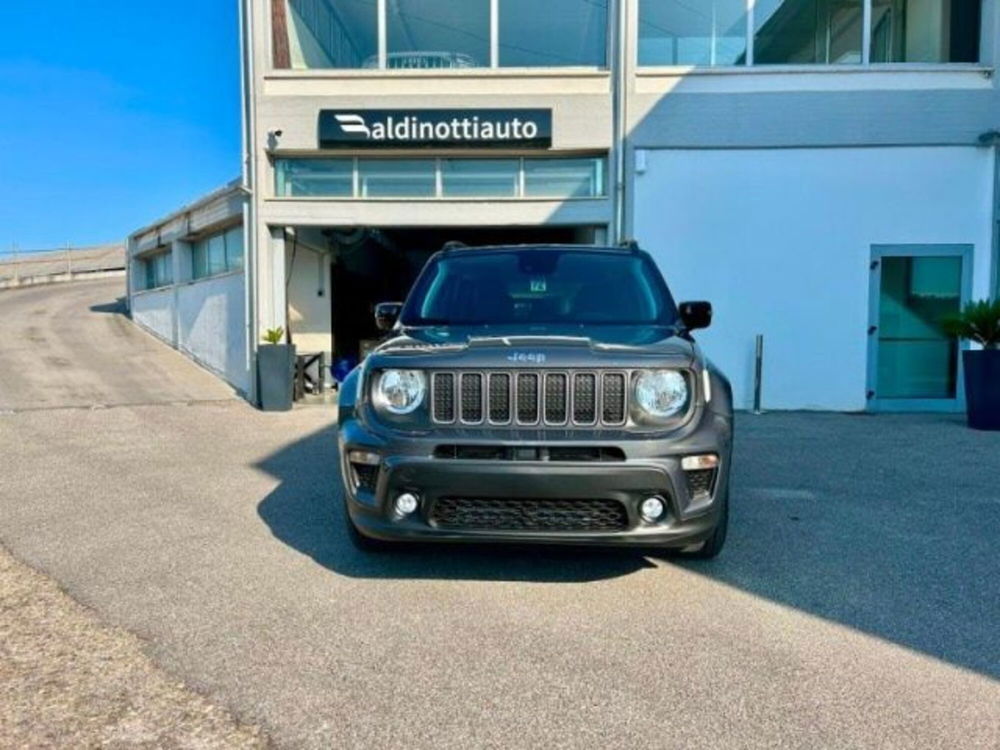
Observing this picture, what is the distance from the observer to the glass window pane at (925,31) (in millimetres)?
11109

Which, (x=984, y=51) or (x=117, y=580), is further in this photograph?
(x=984, y=51)

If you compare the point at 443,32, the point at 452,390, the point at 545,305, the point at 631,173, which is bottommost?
the point at 452,390

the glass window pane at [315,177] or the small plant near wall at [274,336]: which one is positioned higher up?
the glass window pane at [315,177]

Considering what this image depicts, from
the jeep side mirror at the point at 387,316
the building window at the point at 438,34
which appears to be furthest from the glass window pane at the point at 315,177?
the jeep side mirror at the point at 387,316

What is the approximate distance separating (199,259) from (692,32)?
10027mm

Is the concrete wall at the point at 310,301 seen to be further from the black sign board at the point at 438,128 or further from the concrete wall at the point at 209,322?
the black sign board at the point at 438,128

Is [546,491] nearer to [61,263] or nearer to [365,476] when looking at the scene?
[365,476]

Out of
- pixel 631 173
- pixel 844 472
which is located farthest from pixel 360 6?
pixel 844 472

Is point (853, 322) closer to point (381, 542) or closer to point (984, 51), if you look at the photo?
point (984, 51)

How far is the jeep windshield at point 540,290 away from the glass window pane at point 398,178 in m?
6.37

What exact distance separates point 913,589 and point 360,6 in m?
11.3

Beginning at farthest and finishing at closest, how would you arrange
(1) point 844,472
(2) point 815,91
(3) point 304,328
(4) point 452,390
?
1. (3) point 304,328
2. (2) point 815,91
3. (1) point 844,472
4. (4) point 452,390

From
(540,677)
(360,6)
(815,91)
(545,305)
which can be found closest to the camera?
(540,677)

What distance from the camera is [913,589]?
384 centimetres
